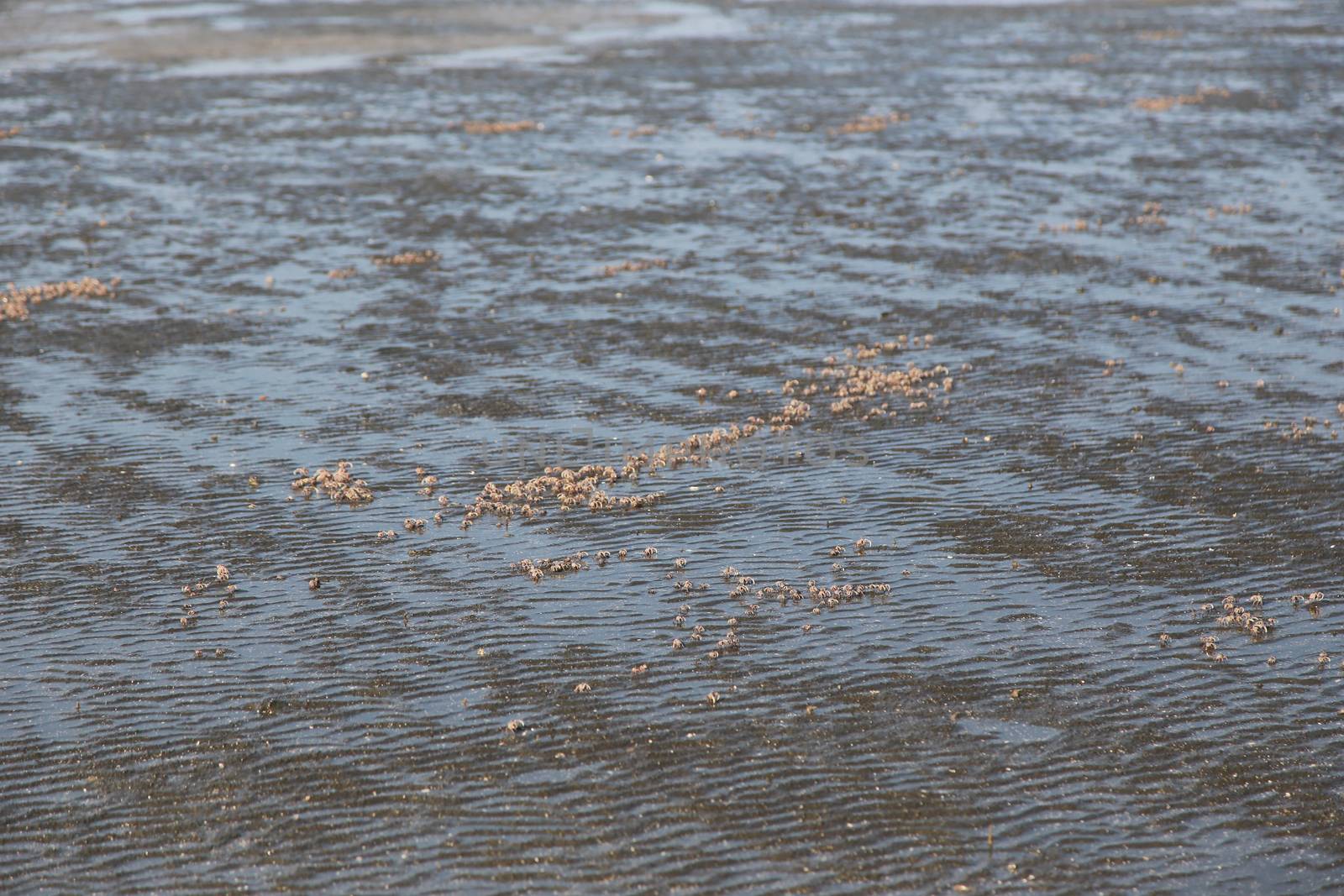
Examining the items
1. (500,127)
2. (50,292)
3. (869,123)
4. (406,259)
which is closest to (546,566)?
(406,259)

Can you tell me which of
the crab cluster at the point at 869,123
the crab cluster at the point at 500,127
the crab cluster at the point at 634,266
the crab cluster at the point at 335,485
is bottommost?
the crab cluster at the point at 335,485

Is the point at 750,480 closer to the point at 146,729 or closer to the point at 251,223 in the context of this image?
the point at 146,729

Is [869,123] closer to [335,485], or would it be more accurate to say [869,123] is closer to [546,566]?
[335,485]

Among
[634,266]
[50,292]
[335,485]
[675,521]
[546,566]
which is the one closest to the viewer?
[546,566]

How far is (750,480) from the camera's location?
16.1 m

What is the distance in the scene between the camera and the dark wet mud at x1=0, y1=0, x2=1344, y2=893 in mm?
10312

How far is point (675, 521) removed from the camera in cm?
1514

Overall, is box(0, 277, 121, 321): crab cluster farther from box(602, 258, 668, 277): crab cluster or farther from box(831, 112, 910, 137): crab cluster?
box(831, 112, 910, 137): crab cluster

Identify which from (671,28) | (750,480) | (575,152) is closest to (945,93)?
(575,152)

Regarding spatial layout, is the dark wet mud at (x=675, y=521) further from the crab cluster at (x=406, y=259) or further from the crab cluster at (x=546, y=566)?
the crab cluster at (x=406, y=259)

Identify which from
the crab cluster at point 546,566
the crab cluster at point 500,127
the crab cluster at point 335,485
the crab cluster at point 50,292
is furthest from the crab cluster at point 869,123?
the crab cluster at point 546,566

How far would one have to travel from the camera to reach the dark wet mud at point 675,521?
10.3 metres

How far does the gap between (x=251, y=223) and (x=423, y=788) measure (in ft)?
64.1

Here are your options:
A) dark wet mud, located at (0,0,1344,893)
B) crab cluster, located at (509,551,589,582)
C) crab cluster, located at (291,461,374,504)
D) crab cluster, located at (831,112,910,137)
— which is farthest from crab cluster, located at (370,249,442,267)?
crab cluster, located at (831,112,910,137)
